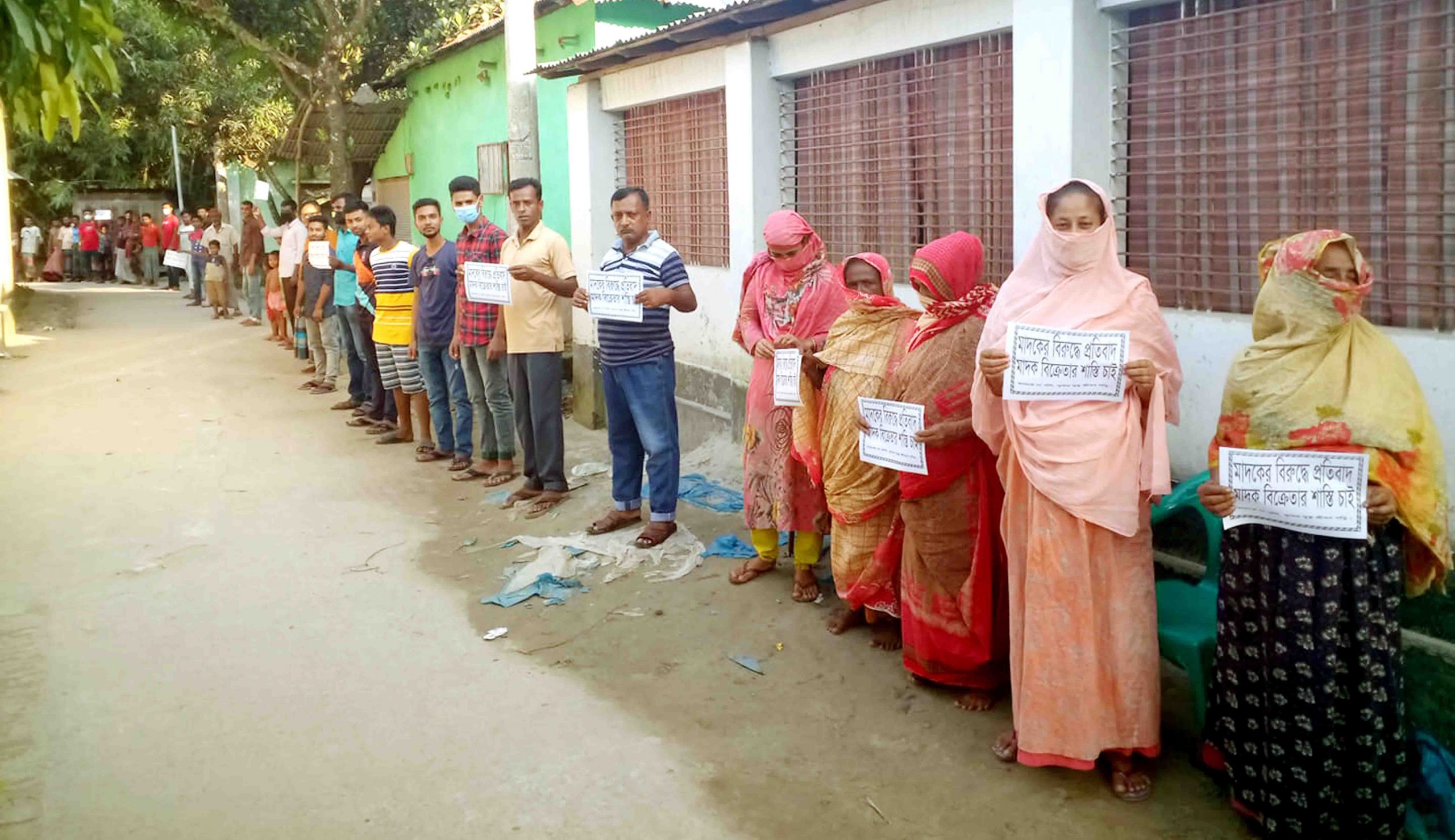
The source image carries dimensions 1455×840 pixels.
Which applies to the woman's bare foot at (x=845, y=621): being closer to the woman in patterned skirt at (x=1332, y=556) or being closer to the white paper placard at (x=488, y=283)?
the woman in patterned skirt at (x=1332, y=556)

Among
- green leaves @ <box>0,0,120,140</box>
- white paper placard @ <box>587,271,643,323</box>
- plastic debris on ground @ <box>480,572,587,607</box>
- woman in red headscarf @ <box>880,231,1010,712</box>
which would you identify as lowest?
plastic debris on ground @ <box>480,572,587,607</box>

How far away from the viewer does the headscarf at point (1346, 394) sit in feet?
10.8

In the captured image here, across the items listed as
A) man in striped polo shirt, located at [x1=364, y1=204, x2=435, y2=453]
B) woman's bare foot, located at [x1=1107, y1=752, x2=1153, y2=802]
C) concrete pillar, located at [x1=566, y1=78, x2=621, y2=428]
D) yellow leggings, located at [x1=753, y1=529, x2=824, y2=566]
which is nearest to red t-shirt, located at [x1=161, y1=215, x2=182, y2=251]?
concrete pillar, located at [x1=566, y1=78, x2=621, y2=428]

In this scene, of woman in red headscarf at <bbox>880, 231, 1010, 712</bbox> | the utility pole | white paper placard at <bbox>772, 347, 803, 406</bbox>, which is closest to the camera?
woman in red headscarf at <bbox>880, 231, 1010, 712</bbox>

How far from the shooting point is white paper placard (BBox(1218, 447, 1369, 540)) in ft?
10.6

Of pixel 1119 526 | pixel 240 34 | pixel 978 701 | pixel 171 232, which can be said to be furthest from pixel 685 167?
pixel 171 232

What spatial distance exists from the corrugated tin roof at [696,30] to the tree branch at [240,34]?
8320mm

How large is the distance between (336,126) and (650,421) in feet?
39.1

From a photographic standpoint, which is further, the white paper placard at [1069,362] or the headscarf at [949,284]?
the headscarf at [949,284]

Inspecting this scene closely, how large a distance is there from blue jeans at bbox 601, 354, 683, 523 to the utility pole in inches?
141

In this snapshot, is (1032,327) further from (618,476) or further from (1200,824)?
(618,476)

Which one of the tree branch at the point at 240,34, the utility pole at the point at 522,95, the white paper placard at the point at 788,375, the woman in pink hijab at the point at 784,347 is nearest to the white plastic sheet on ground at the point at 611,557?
the woman in pink hijab at the point at 784,347

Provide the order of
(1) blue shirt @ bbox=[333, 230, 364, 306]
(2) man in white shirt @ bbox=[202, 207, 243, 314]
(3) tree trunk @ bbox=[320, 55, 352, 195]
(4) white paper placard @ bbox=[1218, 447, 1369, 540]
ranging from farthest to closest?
(2) man in white shirt @ bbox=[202, 207, 243, 314]
(3) tree trunk @ bbox=[320, 55, 352, 195]
(1) blue shirt @ bbox=[333, 230, 364, 306]
(4) white paper placard @ bbox=[1218, 447, 1369, 540]

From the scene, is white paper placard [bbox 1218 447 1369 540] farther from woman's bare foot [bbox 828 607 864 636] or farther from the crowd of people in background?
woman's bare foot [bbox 828 607 864 636]
